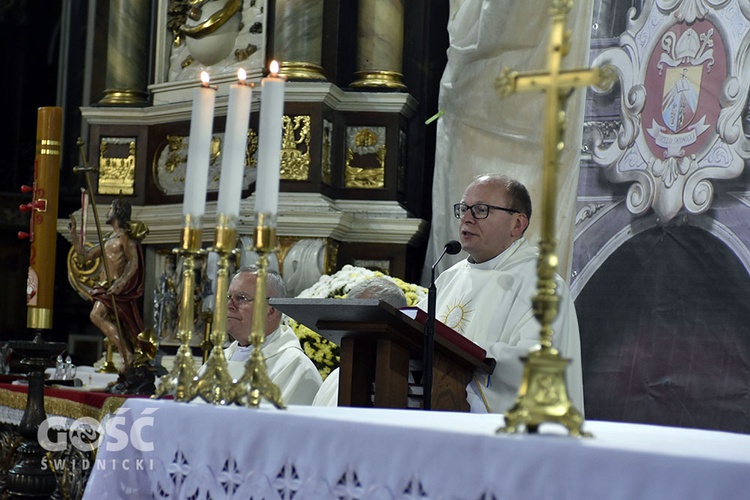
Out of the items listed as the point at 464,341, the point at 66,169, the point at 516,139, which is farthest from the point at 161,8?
the point at 464,341

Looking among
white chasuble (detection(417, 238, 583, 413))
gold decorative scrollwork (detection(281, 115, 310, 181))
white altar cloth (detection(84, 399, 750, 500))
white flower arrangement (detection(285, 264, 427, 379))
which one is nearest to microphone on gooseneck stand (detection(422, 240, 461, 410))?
white chasuble (detection(417, 238, 583, 413))

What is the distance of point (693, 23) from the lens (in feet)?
19.7

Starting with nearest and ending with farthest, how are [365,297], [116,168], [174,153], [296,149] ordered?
[365,297]
[296,149]
[174,153]
[116,168]

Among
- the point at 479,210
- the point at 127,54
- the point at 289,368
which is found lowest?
the point at 289,368

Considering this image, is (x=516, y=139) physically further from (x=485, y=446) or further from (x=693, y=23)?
(x=485, y=446)

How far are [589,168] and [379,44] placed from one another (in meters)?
1.54

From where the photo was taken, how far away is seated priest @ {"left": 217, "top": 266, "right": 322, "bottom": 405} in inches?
196

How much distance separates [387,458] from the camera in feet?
6.33

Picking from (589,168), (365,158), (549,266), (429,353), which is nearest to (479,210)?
(429,353)

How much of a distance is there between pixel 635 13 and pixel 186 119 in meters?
2.87

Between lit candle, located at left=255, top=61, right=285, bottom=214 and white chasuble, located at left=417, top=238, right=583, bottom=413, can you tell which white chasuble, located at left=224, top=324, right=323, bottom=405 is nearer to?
white chasuble, located at left=417, top=238, right=583, bottom=413

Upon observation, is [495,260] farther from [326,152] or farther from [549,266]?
[549,266]

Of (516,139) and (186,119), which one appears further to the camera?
(186,119)

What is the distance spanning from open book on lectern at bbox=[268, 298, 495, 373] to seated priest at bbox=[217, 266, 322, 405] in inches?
55.3
